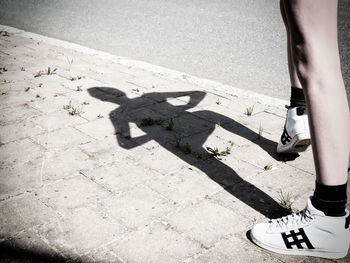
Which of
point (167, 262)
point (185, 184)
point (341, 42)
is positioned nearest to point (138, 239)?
point (167, 262)

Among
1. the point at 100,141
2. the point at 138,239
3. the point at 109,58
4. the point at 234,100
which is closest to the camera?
the point at 138,239

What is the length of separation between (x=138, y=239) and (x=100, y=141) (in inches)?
48.1

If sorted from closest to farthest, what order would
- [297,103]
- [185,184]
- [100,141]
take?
[185,184] < [297,103] < [100,141]

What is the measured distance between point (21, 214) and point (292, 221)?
58.7 inches

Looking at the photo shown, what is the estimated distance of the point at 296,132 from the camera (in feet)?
7.85

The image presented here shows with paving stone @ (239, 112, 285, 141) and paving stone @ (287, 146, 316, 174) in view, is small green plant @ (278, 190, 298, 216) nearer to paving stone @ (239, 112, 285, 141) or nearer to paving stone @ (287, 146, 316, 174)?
paving stone @ (287, 146, 316, 174)

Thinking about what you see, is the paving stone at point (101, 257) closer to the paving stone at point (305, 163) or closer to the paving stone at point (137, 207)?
the paving stone at point (137, 207)

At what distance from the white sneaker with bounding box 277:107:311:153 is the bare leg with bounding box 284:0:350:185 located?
799mm

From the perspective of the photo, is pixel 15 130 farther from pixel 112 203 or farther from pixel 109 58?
pixel 109 58

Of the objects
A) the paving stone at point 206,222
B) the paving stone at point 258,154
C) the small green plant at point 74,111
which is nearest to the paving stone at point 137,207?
the paving stone at point 206,222

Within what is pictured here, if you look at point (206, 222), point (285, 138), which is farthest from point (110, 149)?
point (285, 138)

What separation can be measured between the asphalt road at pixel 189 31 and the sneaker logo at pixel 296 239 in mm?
2506

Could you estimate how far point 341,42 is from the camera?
5.40 metres

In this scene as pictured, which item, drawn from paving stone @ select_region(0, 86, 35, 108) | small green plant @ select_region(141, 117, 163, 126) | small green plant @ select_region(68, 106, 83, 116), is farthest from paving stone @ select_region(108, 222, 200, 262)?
paving stone @ select_region(0, 86, 35, 108)
